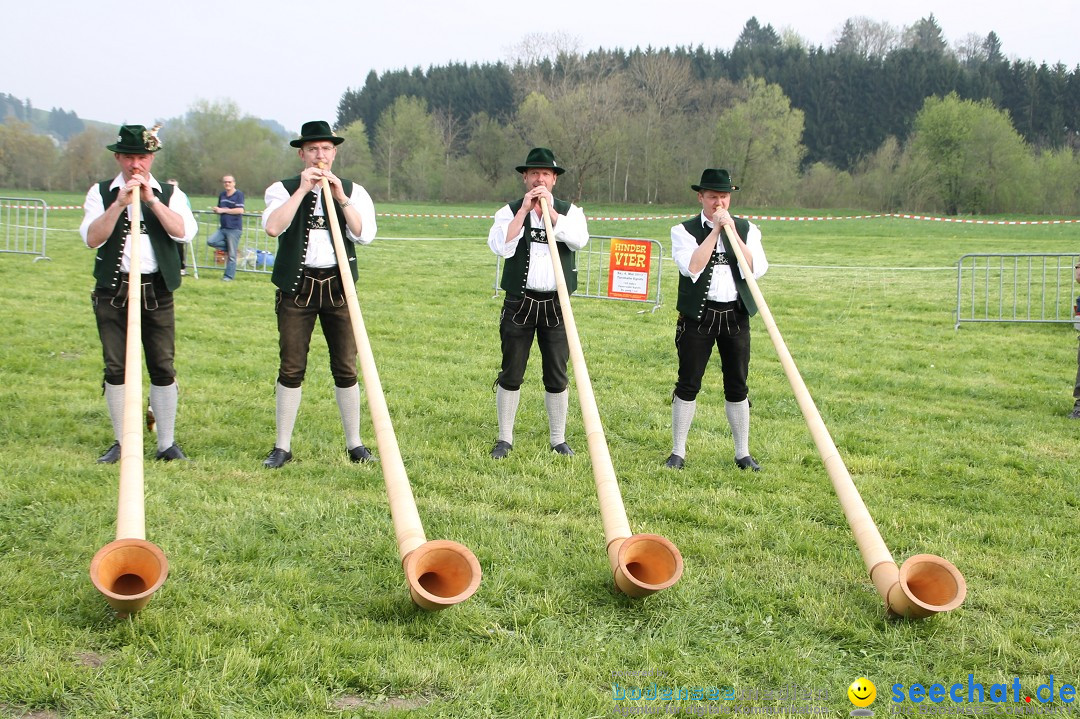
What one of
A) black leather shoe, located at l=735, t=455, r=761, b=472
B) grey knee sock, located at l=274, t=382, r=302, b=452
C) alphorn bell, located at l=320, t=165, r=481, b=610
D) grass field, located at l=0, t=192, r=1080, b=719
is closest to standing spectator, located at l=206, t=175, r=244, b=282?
grass field, located at l=0, t=192, r=1080, b=719

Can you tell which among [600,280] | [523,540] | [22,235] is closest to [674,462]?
[523,540]

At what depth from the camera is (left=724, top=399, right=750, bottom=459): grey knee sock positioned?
6.88 m

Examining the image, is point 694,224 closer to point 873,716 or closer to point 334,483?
point 334,483

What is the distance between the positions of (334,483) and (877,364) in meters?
7.33

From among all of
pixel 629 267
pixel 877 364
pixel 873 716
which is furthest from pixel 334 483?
pixel 629 267

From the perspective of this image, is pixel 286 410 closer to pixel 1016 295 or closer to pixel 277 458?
pixel 277 458

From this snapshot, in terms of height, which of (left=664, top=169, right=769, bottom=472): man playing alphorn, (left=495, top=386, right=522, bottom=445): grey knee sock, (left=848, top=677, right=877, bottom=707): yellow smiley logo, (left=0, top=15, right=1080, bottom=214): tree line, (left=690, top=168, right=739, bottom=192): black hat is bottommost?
(left=848, top=677, right=877, bottom=707): yellow smiley logo

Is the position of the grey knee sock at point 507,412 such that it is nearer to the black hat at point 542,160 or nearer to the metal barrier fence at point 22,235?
the black hat at point 542,160

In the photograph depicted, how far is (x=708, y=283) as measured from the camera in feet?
21.9

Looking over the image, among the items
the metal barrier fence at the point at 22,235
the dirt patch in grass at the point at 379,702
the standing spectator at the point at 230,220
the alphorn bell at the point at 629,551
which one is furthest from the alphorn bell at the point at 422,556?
the metal barrier fence at the point at 22,235

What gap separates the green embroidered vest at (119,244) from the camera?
6.25 meters

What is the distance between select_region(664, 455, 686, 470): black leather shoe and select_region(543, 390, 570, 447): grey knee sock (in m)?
0.85

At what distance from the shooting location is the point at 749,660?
3.98m

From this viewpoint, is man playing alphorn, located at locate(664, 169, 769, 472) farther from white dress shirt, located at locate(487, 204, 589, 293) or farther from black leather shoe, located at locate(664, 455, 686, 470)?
white dress shirt, located at locate(487, 204, 589, 293)
